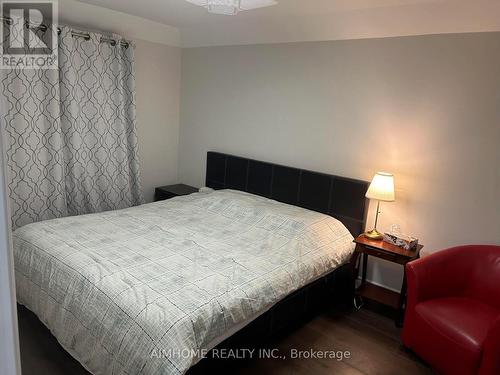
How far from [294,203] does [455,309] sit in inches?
62.9

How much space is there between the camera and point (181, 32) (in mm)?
4164

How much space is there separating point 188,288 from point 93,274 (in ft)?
1.75

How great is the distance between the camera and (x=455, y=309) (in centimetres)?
223

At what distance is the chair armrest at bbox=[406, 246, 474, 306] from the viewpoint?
7.64ft

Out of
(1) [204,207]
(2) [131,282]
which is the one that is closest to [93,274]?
(2) [131,282]

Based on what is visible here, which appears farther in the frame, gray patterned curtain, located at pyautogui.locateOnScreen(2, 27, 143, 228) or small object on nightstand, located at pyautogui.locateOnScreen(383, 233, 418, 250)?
gray patterned curtain, located at pyautogui.locateOnScreen(2, 27, 143, 228)

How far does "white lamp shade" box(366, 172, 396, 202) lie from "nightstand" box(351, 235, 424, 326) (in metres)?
0.36

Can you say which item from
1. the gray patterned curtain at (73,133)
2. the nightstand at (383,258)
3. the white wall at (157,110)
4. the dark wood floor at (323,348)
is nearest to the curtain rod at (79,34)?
the gray patterned curtain at (73,133)

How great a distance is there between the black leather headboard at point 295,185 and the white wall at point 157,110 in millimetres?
631

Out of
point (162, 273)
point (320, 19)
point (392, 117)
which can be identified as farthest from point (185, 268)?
point (320, 19)

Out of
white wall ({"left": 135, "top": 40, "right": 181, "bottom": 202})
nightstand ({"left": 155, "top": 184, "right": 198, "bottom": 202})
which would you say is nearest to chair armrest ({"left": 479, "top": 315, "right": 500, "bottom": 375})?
nightstand ({"left": 155, "top": 184, "right": 198, "bottom": 202})

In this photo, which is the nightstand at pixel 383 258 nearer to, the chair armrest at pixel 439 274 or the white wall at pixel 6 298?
the chair armrest at pixel 439 274

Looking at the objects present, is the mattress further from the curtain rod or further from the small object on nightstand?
the curtain rod

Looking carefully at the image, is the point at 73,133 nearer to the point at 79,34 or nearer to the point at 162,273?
the point at 79,34
